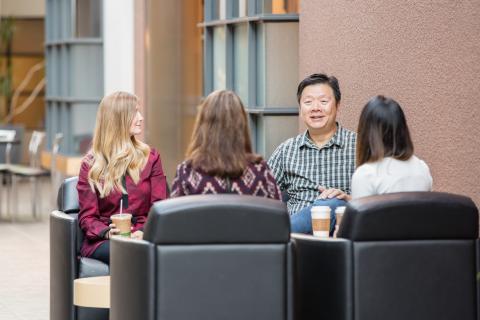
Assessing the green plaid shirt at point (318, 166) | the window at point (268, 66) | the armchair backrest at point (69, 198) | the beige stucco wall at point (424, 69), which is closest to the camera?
the beige stucco wall at point (424, 69)

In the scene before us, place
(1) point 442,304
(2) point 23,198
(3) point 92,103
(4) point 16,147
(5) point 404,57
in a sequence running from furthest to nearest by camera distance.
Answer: (4) point 16,147 < (2) point 23,198 < (3) point 92,103 < (5) point 404,57 < (1) point 442,304

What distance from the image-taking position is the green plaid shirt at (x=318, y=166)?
6188 millimetres

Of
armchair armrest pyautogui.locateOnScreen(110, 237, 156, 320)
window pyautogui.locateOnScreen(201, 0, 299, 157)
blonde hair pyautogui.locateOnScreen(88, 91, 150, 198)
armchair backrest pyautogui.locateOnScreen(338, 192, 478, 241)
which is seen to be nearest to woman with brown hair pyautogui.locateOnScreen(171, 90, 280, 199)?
armchair armrest pyautogui.locateOnScreen(110, 237, 156, 320)

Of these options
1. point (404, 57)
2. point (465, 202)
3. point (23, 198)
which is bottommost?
point (23, 198)

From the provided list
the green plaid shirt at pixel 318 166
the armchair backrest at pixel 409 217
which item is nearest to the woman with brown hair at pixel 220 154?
the armchair backrest at pixel 409 217

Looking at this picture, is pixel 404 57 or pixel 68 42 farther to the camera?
pixel 68 42

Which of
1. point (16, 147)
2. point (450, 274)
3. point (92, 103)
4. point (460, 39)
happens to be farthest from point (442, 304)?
point (16, 147)

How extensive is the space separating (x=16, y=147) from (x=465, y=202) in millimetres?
15127

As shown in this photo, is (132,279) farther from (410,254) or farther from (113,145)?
(113,145)

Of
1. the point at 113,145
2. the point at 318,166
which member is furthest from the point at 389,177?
the point at 113,145

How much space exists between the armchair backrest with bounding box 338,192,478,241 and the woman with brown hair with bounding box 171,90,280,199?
571 millimetres

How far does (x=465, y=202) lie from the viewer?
4.73m

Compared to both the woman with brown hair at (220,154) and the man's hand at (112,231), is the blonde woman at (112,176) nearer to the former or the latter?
the man's hand at (112,231)

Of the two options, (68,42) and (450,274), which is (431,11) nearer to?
(450,274)
